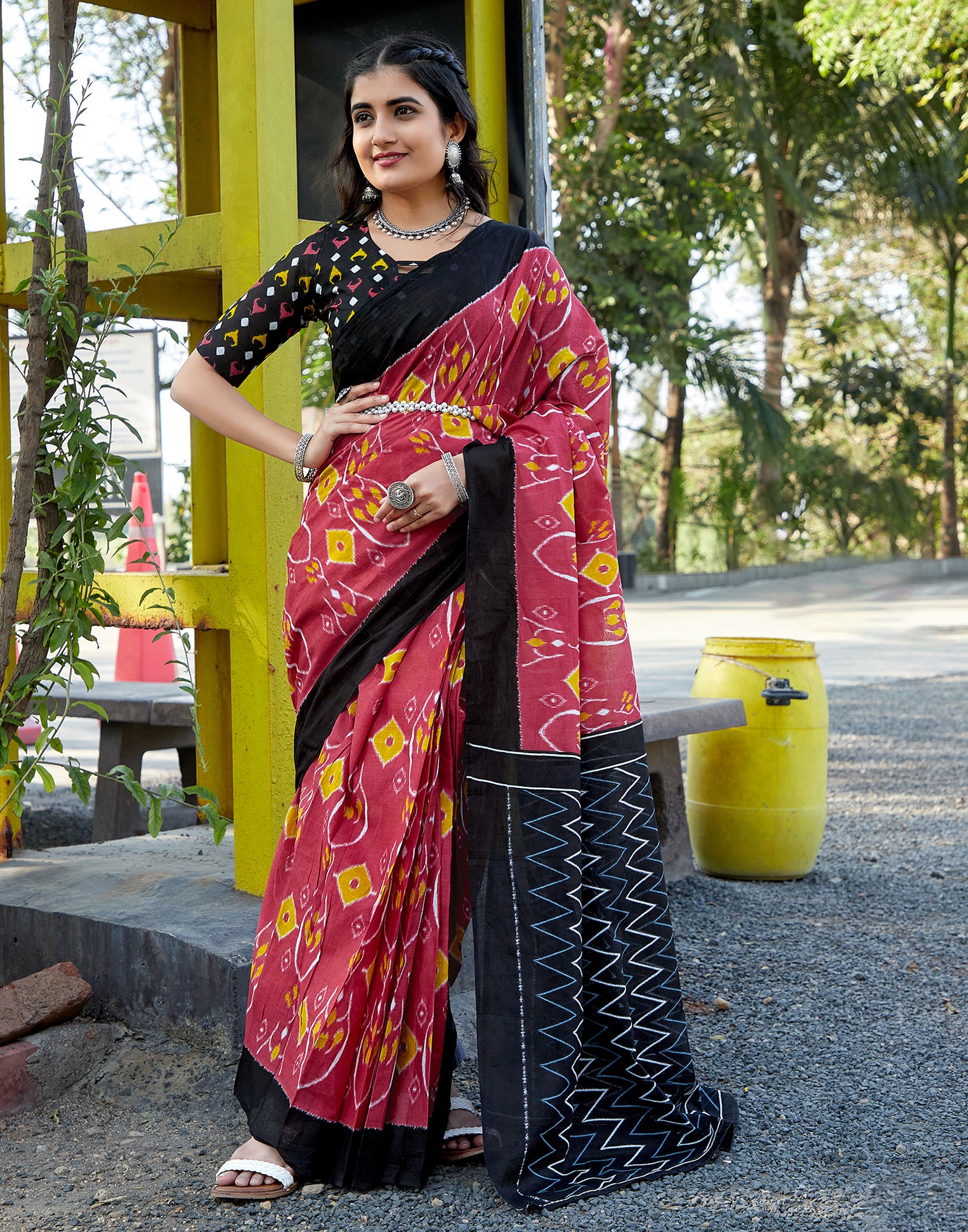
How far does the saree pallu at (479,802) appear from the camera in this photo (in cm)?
193

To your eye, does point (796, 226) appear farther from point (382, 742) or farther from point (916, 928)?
point (382, 742)

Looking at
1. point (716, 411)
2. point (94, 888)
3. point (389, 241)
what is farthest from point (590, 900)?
point (716, 411)

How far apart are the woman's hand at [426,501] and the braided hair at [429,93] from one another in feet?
1.68

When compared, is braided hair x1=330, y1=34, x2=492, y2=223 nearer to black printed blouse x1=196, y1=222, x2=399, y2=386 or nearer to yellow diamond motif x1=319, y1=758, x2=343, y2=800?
black printed blouse x1=196, y1=222, x2=399, y2=386

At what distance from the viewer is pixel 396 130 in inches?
78.4

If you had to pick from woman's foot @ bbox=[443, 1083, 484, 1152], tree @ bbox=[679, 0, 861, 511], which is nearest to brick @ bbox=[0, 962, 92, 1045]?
woman's foot @ bbox=[443, 1083, 484, 1152]

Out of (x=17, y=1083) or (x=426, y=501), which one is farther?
(x=17, y=1083)

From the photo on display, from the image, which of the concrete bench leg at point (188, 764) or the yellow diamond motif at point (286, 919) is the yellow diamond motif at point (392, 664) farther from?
the concrete bench leg at point (188, 764)

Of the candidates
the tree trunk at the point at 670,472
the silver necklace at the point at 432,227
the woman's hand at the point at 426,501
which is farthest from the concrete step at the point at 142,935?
the tree trunk at the point at 670,472

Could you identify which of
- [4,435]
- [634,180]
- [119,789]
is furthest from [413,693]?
[634,180]

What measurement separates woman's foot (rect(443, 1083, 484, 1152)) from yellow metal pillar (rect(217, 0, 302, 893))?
0.76m

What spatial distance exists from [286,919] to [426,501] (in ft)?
2.45

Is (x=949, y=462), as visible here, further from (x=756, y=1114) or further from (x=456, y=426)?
(x=456, y=426)

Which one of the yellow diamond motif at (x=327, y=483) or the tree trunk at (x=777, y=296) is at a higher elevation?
the tree trunk at (x=777, y=296)
